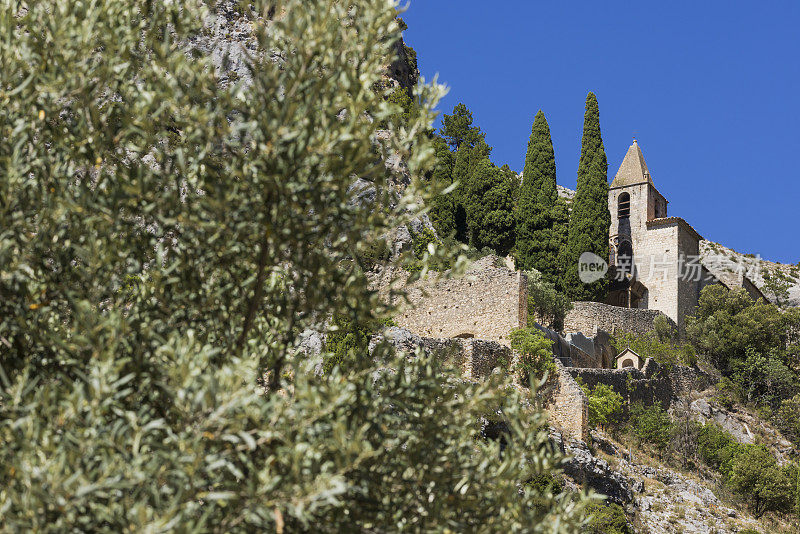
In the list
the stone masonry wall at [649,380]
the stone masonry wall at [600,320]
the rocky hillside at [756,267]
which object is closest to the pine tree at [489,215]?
the stone masonry wall at [600,320]

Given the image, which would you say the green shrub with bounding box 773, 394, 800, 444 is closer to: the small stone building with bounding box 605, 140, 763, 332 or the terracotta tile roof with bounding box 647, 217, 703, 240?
the small stone building with bounding box 605, 140, 763, 332

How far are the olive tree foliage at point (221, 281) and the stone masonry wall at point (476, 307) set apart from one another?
22909 millimetres

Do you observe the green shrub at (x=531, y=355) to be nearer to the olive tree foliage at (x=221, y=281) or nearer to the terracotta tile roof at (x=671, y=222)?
the olive tree foliage at (x=221, y=281)

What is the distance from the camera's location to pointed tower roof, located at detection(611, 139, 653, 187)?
59.3 m

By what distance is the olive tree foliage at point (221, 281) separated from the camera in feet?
16.6

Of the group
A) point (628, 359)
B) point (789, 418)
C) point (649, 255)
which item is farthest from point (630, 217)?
point (628, 359)

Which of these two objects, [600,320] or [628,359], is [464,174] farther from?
[628,359]

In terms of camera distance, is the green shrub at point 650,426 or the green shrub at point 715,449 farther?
the green shrub at point 715,449

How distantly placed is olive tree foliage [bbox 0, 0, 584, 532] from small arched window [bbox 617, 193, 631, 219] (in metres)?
54.2

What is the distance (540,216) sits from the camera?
1844 inches

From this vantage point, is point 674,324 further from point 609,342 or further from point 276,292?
point 276,292

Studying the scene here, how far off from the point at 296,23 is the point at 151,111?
1.34 m

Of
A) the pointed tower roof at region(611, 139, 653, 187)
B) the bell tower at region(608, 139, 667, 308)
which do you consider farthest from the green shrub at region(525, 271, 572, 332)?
the pointed tower roof at region(611, 139, 653, 187)

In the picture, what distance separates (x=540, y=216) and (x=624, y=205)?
15.1 metres
